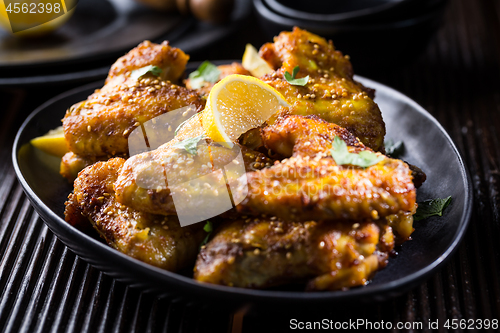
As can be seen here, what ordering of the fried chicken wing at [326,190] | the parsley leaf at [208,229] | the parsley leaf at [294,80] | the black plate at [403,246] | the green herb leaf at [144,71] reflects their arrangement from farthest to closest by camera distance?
the green herb leaf at [144,71] < the parsley leaf at [294,80] < the parsley leaf at [208,229] < the fried chicken wing at [326,190] < the black plate at [403,246]

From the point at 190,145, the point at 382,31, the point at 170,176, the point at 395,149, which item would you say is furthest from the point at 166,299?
the point at 382,31

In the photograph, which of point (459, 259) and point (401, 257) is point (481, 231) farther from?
point (401, 257)

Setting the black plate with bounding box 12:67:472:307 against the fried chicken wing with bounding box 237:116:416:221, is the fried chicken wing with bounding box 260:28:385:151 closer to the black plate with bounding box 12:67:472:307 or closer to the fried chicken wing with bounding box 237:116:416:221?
the black plate with bounding box 12:67:472:307

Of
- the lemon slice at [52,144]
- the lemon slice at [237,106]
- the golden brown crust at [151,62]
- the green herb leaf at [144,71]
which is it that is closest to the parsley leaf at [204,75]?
the golden brown crust at [151,62]

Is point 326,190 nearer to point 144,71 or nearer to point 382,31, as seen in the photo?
point 144,71

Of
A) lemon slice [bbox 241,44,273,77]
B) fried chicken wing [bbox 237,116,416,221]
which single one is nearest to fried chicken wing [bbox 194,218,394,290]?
fried chicken wing [bbox 237,116,416,221]

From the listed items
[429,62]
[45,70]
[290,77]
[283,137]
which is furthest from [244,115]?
[429,62]

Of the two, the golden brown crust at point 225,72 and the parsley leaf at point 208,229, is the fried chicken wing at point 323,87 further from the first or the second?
the parsley leaf at point 208,229
